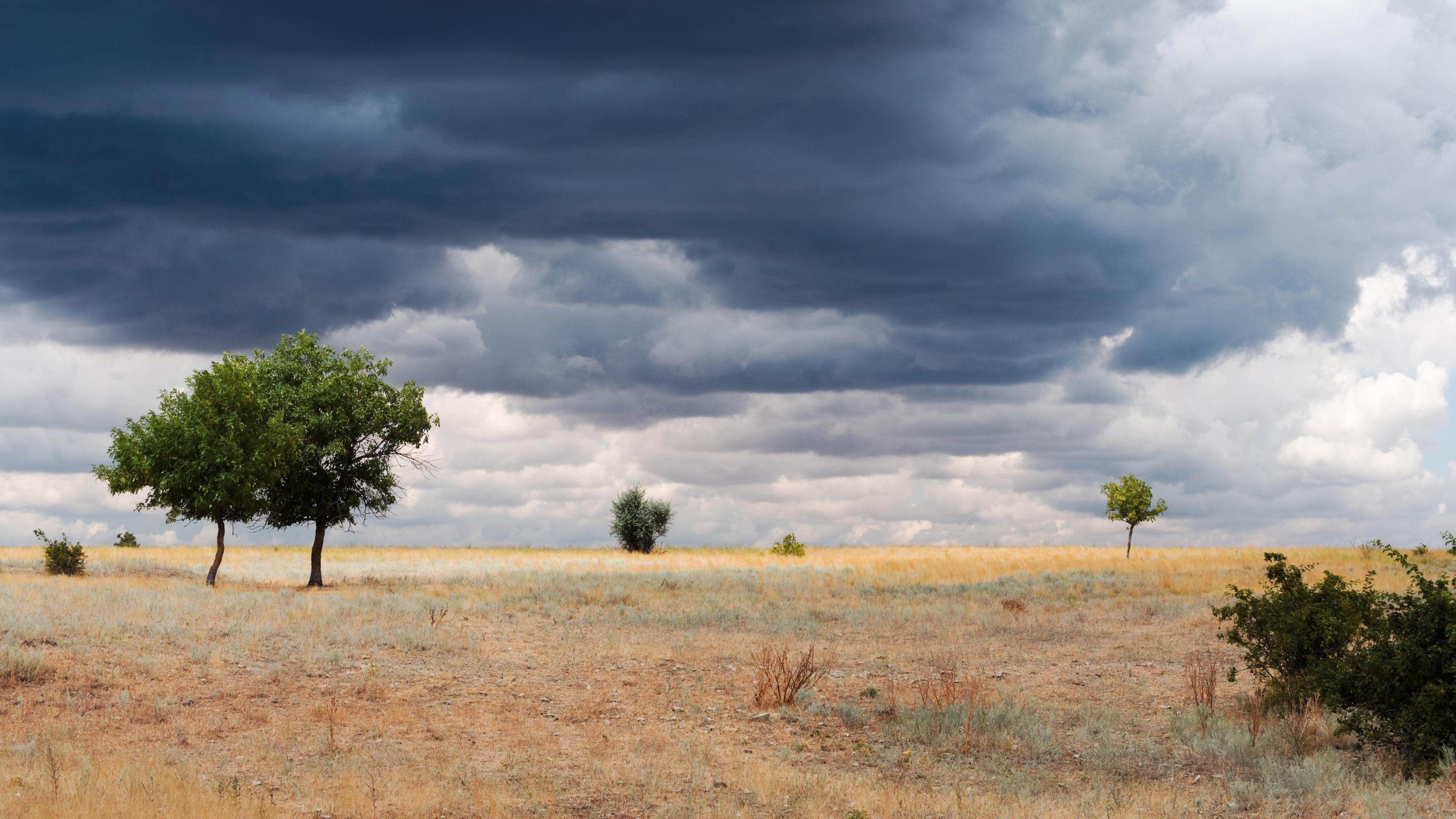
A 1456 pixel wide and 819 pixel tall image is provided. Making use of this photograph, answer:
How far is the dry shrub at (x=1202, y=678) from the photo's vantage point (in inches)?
649

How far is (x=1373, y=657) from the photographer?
13703 millimetres

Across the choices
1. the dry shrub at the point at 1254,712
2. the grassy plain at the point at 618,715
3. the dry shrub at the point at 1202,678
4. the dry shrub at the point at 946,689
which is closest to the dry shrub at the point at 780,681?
the grassy plain at the point at 618,715

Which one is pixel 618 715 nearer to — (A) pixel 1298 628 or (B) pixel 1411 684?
(A) pixel 1298 628

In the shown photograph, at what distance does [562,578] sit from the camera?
41812 millimetres

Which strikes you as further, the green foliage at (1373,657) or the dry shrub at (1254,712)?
the dry shrub at (1254,712)

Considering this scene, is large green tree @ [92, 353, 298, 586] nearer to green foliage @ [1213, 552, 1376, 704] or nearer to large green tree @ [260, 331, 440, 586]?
large green tree @ [260, 331, 440, 586]

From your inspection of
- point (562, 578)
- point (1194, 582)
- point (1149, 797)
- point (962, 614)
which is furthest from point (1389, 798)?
point (562, 578)

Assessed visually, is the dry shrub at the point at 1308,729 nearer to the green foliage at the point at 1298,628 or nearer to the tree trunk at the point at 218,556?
the green foliage at the point at 1298,628

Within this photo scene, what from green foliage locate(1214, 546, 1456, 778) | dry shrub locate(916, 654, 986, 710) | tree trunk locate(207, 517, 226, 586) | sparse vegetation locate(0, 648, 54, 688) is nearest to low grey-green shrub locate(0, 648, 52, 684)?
sparse vegetation locate(0, 648, 54, 688)

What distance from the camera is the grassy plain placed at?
1127 cm

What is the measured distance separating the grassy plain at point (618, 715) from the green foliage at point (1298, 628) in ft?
4.21

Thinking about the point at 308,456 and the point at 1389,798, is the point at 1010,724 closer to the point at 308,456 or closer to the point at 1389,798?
the point at 1389,798

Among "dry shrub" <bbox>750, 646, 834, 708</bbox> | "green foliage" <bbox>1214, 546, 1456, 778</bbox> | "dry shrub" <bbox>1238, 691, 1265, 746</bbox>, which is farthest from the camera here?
"dry shrub" <bbox>750, 646, 834, 708</bbox>

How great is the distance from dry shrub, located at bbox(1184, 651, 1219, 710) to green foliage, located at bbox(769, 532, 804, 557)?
5259cm
